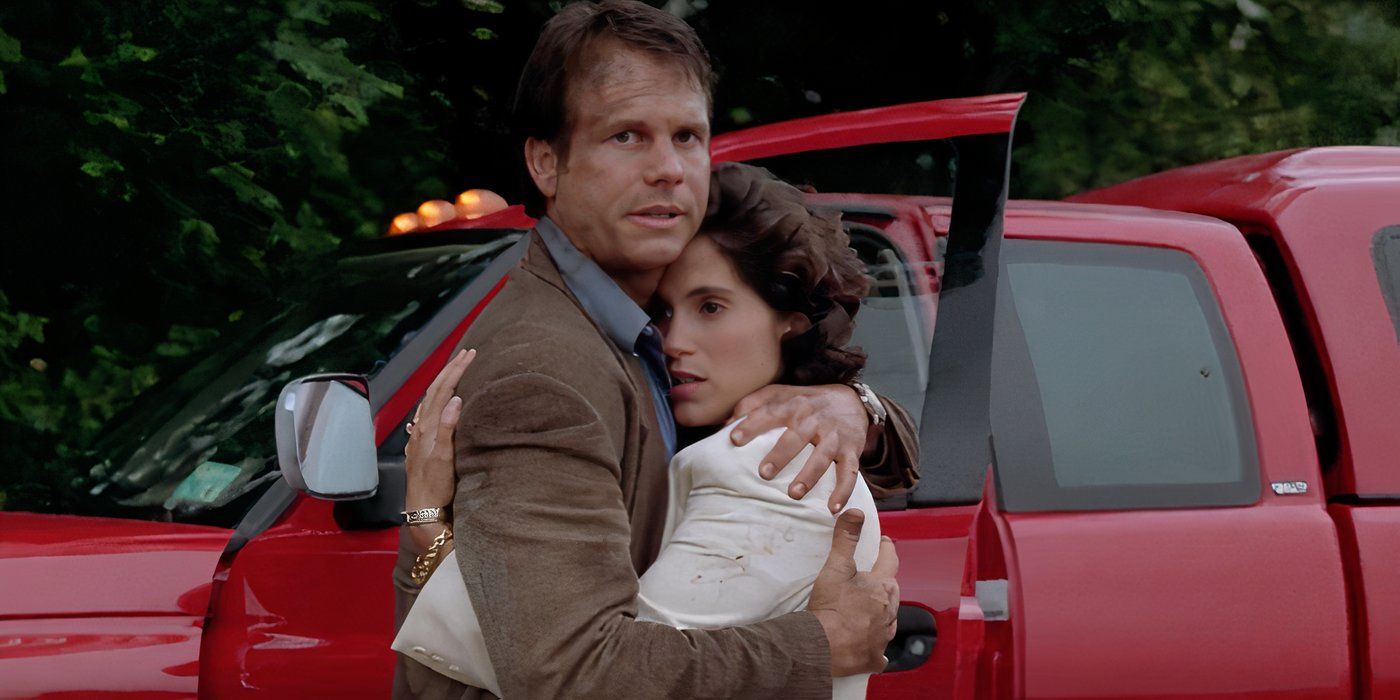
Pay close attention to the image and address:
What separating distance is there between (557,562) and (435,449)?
0.23 m

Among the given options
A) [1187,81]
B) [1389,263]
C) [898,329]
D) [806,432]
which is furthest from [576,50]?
[1187,81]

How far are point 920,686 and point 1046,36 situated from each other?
3.84 meters

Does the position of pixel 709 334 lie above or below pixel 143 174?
above

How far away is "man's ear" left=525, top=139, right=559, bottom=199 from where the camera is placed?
1733 mm

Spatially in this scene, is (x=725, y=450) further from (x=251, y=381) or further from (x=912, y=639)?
(x=251, y=381)

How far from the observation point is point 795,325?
187 centimetres

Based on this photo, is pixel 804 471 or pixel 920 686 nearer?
pixel 804 471

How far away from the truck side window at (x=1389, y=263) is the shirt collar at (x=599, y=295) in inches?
70.7

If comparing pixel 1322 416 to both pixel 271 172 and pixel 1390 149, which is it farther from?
pixel 271 172

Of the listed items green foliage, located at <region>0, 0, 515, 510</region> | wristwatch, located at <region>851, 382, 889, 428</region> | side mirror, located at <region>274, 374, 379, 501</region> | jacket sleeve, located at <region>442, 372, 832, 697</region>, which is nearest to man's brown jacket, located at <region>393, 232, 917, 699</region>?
jacket sleeve, located at <region>442, 372, 832, 697</region>

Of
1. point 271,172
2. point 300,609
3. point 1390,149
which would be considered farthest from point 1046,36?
point 300,609

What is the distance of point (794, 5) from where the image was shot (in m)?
5.72

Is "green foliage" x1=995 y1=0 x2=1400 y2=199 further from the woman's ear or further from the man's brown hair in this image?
the man's brown hair

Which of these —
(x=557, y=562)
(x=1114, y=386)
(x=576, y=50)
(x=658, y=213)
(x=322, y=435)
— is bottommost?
(x=1114, y=386)
